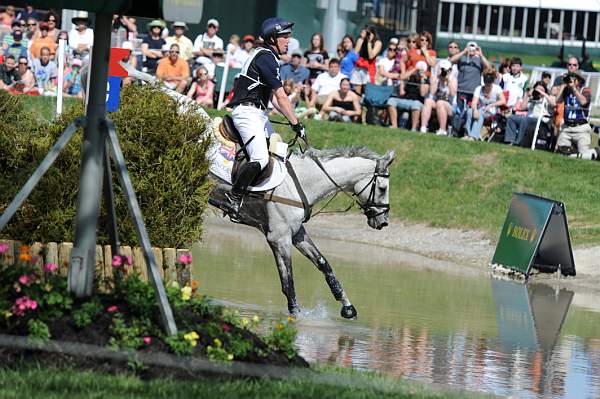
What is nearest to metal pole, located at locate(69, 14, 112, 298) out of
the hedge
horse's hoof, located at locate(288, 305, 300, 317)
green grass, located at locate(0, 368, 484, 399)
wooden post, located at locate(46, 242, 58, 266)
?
green grass, located at locate(0, 368, 484, 399)

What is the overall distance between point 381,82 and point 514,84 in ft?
9.48

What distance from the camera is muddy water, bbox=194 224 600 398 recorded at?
1199cm

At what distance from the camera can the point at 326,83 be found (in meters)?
29.0

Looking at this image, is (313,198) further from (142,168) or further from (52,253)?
(52,253)

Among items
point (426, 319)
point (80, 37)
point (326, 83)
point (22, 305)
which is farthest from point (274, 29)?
point (80, 37)

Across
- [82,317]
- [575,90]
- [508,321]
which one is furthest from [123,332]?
[575,90]

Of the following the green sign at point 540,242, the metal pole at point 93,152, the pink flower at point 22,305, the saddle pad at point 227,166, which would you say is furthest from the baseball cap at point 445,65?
the pink flower at point 22,305

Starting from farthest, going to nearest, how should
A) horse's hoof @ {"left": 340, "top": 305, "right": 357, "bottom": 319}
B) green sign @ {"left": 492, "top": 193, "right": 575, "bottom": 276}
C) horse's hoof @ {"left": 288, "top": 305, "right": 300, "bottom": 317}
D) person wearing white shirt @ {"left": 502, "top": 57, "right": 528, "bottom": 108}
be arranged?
person wearing white shirt @ {"left": 502, "top": 57, "right": 528, "bottom": 108} < green sign @ {"left": 492, "top": 193, "right": 575, "bottom": 276} < horse's hoof @ {"left": 340, "top": 305, "right": 357, "bottom": 319} < horse's hoof @ {"left": 288, "top": 305, "right": 300, "bottom": 317}

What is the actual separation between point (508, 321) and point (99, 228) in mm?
5162

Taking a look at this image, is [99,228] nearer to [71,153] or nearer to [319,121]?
[71,153]

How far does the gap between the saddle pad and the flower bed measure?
5309 mm

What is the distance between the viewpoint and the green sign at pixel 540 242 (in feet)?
65.6

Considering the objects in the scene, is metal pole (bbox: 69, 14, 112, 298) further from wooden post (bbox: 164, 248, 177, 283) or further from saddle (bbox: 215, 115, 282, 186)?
saddle (bbox: 215, 115, 282, 186)

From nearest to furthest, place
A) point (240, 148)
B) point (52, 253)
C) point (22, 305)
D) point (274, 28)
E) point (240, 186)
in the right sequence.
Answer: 1. point (22, 305)
2. point (52, 253)
3. point (274, 28)
4. point (240, 186)
5. point (240, 148)
